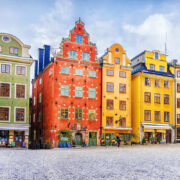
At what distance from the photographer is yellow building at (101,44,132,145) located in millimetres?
42188

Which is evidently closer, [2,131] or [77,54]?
[2,131]

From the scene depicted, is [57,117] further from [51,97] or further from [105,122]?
[105,122]

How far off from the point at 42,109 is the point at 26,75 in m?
8.07

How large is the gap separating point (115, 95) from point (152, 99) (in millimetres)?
6755

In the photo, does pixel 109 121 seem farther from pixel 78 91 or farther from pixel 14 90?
pixel 14 90

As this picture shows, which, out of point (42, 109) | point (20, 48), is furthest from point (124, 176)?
point (42, 109)

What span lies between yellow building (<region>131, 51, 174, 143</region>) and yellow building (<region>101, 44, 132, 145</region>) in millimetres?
1866

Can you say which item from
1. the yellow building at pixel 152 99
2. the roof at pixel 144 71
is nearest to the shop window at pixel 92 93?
the yellow building at pixel 152 99

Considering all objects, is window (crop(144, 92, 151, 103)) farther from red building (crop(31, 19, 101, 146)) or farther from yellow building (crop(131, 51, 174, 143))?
red building (crop(31, 19, 101, 146))

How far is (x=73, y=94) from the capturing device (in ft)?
132

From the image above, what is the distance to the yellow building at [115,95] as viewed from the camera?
42188 millimetres

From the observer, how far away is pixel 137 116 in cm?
4509

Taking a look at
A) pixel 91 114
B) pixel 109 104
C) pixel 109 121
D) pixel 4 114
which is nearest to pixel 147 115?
pixel 109 121

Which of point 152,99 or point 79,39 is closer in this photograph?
point 79,39
